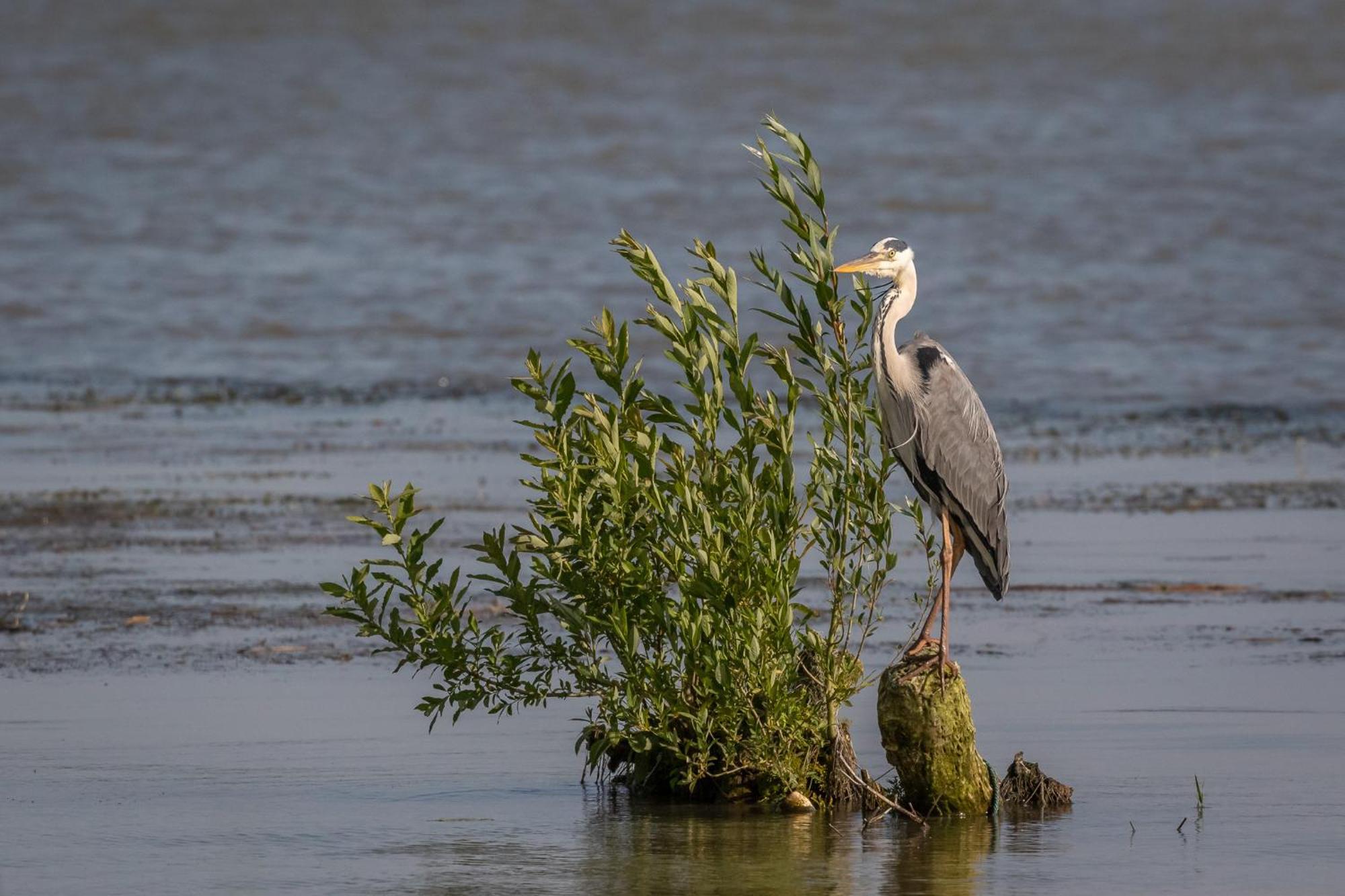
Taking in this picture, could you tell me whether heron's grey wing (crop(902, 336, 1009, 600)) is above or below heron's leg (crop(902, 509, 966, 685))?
above

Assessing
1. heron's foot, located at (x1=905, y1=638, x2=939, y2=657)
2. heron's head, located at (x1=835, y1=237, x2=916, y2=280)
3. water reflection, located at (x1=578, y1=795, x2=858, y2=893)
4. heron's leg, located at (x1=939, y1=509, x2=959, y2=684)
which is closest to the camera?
water reflection, located at (x1=578, y1=795, x2=858, y2=893)

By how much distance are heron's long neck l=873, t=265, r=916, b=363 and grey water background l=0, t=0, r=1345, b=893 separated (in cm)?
170

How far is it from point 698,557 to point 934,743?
1.10 m

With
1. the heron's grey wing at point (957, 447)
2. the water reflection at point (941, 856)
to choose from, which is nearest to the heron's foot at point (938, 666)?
the water reflection at point (941, 856)

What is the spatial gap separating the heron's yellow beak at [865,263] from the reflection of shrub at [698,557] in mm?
157

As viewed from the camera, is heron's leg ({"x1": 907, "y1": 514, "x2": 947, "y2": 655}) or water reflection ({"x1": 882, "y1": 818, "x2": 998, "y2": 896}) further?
heron's leg ({"x1": 907, "y1": 514, "x2": 947, "y2": 655})

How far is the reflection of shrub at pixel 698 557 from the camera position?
8.07 metres

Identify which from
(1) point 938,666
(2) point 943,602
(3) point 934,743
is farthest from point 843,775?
(2) point 943,602

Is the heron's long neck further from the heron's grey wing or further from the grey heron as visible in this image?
the heron's grey wing

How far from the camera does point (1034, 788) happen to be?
324 inches

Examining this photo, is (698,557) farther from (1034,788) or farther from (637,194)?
(637,194)

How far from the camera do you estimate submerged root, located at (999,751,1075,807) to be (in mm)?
8219

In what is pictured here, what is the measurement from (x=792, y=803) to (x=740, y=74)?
39101 mm

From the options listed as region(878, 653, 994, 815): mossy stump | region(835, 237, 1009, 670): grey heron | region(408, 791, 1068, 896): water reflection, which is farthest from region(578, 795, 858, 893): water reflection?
region(835, 237, 1009, 670): grey heron
